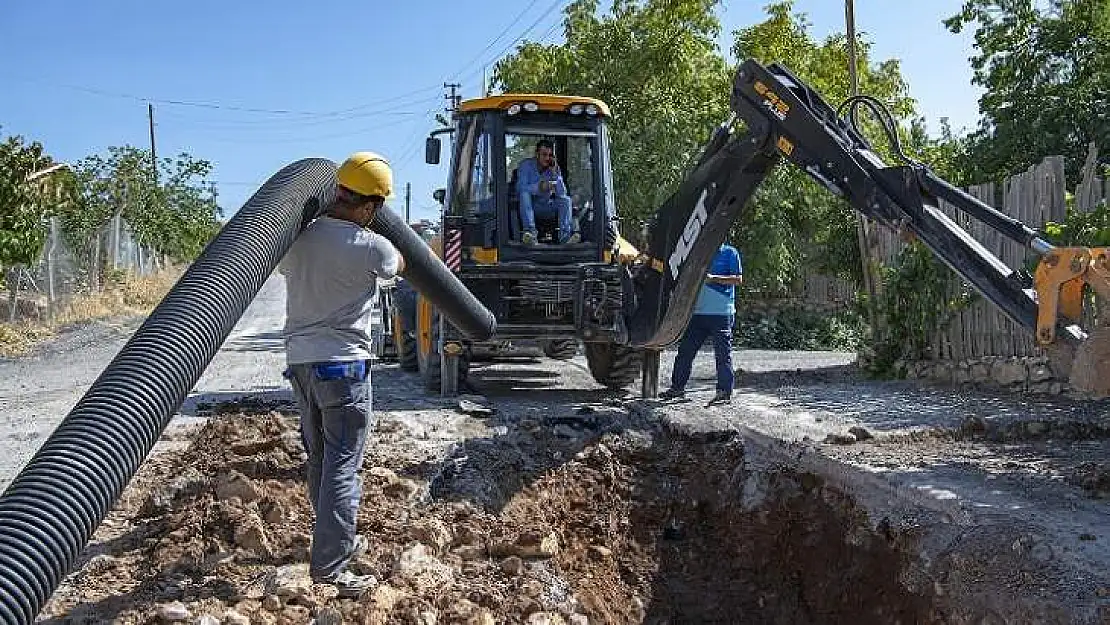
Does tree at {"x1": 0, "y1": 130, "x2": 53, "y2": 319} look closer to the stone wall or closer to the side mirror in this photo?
the side mirror

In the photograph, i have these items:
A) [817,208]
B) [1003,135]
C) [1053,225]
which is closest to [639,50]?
[817,208]

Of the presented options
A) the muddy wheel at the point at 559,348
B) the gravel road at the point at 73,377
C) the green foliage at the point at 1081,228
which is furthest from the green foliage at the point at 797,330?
the green foliage at the point at 1081,228

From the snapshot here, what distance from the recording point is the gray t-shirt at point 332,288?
4.46 meters

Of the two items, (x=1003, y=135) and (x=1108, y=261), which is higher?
(x=1003, y=135)

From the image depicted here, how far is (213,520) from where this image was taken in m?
5.16

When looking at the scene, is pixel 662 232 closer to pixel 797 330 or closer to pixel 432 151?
pixel 432 151

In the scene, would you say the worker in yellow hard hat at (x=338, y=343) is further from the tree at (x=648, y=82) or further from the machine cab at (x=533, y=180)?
the tree at (x=648, y=82)

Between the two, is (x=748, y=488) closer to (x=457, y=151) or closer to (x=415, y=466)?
(x=415, y=466)

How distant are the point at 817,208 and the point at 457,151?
11.2 metres

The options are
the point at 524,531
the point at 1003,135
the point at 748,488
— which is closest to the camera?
the point at 524,531

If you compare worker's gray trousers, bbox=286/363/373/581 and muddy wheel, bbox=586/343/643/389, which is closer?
worker's gray trousers, bbox=286/363/373/581

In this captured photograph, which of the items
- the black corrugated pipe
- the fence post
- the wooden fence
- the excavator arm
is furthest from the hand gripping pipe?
the fence post

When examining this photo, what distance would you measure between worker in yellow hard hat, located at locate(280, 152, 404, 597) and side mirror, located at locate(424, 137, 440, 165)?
540 centimetres

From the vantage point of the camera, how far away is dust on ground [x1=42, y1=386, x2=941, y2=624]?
14.4 feet
